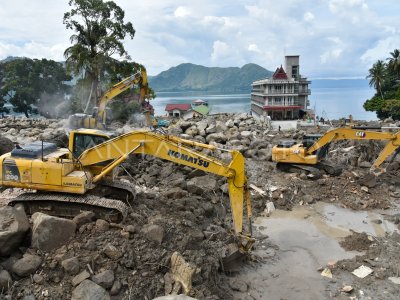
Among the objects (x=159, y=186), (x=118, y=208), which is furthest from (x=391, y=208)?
(x=118, y=208)

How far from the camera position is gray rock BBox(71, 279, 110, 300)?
6.74 metres

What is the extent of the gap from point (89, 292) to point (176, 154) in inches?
147

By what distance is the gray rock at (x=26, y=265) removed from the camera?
281 inches

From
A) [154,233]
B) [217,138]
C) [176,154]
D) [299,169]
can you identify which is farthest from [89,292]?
[217,138]

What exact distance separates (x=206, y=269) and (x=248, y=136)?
58.1 feet

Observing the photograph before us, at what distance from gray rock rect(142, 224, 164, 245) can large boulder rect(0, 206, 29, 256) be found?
8.29 ft

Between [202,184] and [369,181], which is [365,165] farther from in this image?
[202,184]

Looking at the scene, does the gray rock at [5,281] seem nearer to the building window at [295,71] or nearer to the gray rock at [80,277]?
the gray rock at [80,277]

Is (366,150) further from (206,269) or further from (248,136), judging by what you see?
(206,269)

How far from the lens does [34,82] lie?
46.0 metres

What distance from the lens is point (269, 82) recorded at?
52.7m

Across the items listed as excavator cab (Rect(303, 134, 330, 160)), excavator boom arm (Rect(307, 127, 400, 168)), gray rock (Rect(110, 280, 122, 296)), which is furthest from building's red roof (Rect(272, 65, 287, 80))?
gray rock (Rect(110, 280, 122, 296))

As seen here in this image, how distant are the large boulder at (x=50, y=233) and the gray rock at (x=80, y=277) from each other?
3.51 feet

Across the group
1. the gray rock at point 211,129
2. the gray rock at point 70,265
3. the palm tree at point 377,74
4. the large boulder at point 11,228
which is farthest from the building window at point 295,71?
the gray rock at point 70,265
